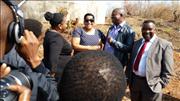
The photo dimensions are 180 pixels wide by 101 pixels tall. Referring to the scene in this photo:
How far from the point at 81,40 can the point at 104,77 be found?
3720mm

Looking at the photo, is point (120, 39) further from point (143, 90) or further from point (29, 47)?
point (29, 47)

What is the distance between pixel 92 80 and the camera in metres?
1.68

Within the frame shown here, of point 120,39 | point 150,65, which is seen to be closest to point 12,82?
point 150,65

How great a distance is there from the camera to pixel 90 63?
1719 millimetres

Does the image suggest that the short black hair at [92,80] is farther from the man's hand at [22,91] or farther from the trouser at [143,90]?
the trouser at [143,90]

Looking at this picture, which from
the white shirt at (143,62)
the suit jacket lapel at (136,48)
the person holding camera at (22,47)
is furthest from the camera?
the suit jacket lapel at (136,48)

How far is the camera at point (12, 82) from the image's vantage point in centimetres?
150

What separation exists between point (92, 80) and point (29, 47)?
0.30m

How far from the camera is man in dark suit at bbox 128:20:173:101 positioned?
4.77m

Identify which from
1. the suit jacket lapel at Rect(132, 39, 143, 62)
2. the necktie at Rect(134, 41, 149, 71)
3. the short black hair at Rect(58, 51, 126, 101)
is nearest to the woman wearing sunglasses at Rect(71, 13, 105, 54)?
the suit jacket lapel at Rect(132, 39, 143, 62)

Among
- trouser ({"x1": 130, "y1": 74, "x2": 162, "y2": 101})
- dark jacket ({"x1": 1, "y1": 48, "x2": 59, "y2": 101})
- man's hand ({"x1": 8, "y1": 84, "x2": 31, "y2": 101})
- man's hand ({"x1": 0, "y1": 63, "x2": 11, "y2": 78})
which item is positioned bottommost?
trouser ({"x1": 130, "y1": 74, "x2": 162, "y2": 101})

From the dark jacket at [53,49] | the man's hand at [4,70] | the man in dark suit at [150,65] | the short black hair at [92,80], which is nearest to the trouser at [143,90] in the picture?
the man in dark suit at [150,65]

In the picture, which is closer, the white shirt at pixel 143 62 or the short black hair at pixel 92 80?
the short black hair at pixel 92 80

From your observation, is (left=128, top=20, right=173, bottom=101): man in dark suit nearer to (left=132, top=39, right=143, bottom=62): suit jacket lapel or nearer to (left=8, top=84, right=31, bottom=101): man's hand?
(left=132, top=39, right=143, bottom=62): suit jacket lapel
